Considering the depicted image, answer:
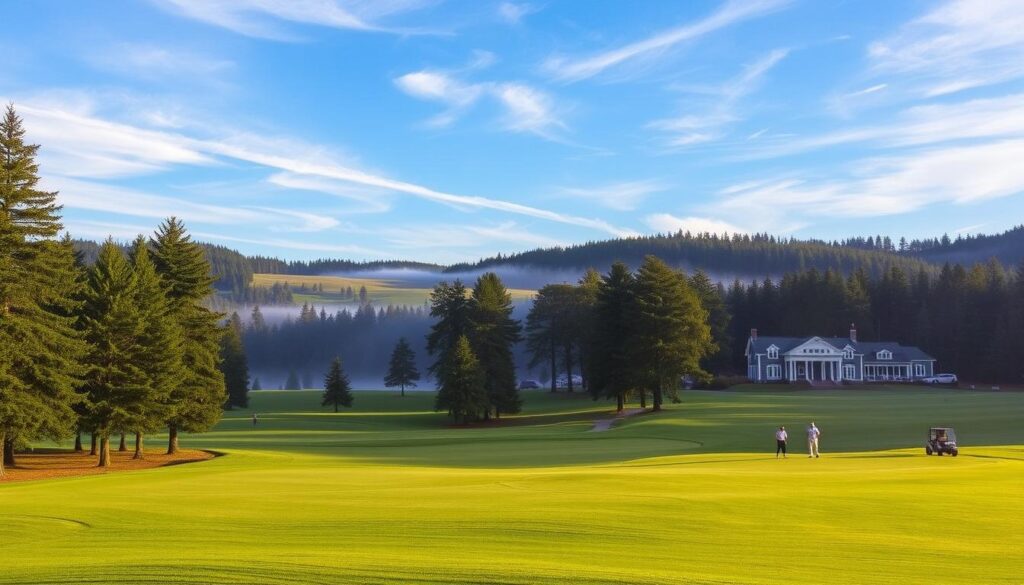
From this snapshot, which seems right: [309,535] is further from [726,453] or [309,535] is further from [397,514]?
[726,453]

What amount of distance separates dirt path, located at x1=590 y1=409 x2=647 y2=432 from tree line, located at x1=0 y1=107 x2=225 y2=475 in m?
25.1

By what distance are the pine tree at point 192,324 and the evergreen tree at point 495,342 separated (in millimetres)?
27696

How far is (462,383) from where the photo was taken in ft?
231

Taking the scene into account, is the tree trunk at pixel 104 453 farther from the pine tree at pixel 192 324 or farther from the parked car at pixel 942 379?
the parked car at pixel 942 379

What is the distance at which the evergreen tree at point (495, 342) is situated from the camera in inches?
2975

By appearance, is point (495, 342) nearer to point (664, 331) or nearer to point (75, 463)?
point (664, 331)

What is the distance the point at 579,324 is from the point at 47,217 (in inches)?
2300

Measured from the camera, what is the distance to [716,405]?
67.6m

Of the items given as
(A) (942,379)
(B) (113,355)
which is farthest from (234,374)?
(A) (942,379)

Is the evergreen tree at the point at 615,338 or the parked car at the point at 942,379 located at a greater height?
the evergreen tree at the point at 615,338

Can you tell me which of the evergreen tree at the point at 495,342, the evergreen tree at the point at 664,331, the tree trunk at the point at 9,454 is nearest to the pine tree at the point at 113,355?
the tree trunk at the point at 9,454

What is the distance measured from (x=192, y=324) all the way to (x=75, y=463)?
31.4ft

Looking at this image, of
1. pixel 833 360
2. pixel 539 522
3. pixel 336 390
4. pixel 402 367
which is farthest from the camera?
pixel 833 360

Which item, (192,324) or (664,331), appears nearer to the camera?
(192,324)
